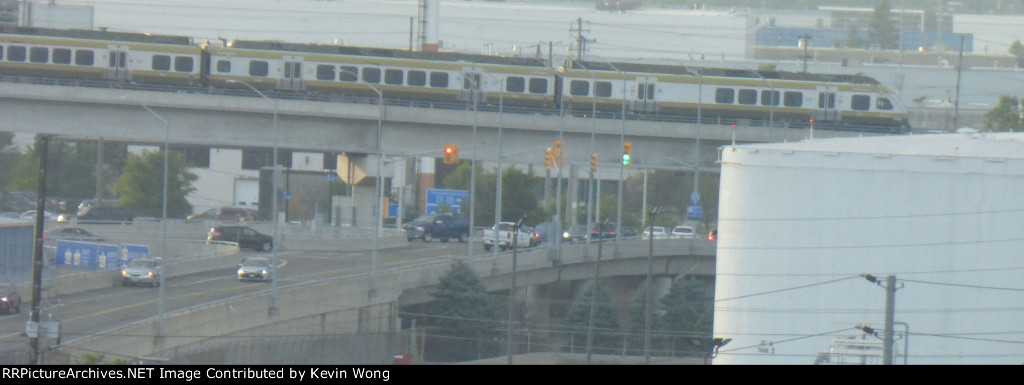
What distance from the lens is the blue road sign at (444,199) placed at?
60156mm

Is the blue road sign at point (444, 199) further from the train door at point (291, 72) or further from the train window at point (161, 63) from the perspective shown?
the train window at point (161, 63)

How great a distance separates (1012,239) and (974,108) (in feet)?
220

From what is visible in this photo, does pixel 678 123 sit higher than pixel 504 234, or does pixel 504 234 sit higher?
pixel 678 123

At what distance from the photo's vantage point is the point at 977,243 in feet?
67.9

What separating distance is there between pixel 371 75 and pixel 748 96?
1570 centimetres

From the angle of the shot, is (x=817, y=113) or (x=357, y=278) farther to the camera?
(x=817, y=113)

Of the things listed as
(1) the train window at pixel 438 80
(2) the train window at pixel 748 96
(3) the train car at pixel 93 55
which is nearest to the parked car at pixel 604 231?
(2) the train window at pixel 748 96

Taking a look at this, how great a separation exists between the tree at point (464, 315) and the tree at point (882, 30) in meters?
103

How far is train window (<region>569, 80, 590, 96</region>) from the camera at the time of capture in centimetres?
4647

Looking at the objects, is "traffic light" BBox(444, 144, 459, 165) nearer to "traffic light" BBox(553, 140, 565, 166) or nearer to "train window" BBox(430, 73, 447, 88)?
"traffic light" BBox(553, 140, 565, 166)

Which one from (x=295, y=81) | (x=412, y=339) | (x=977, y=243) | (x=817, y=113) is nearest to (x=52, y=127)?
(x=295, y=81)

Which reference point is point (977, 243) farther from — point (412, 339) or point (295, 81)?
point (295, 81)
